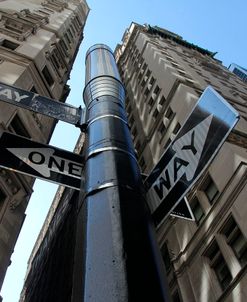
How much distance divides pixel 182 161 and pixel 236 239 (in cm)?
1157

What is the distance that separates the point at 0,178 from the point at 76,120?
7783 millimetres

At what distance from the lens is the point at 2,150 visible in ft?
15.4

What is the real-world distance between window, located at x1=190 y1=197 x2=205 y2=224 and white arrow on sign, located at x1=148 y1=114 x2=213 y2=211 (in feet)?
44.4

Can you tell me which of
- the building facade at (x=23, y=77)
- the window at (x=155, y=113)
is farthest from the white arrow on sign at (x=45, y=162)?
the window at (x=155, y=113)

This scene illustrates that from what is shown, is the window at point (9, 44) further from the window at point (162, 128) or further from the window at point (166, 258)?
A: the window at point (166, 258)

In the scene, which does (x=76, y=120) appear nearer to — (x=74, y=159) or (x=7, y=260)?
(x=74, y=159)

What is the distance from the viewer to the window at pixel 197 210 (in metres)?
17.1

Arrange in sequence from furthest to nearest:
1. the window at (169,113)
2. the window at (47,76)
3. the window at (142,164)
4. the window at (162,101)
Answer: the window at (162,101), the window at (142,164), the window at (169,113), the window at (47,76)

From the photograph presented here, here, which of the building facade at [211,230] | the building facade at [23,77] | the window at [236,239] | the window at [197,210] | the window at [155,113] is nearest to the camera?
the building facade at [23,77]

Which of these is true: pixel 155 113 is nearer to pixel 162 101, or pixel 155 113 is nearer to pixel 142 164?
pixel 162 101

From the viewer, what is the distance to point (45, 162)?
4664mm

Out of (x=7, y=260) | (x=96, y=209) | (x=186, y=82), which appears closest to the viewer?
(x=96, y=209)

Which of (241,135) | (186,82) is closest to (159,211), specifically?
(241,135)

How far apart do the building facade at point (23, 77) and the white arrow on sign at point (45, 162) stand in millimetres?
1238
